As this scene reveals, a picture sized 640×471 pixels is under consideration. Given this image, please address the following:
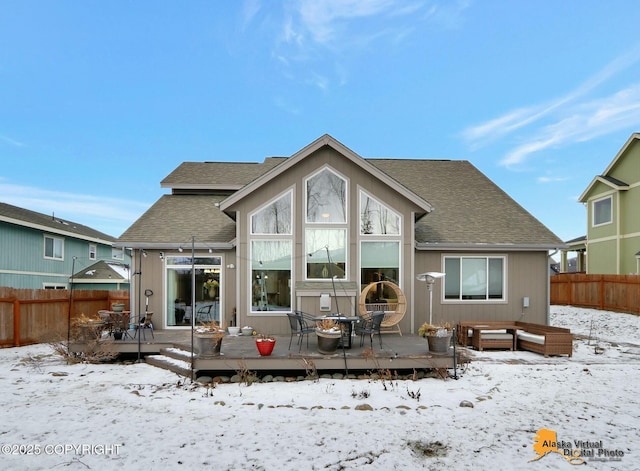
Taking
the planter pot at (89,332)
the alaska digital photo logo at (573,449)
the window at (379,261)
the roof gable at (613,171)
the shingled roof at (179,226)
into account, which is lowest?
the alaska digital photo logo at (573,449)

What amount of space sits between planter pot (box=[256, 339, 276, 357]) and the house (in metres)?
2.61

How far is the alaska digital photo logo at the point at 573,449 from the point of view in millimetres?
4348

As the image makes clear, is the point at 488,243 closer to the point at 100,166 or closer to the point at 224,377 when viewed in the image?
the point at 224,377

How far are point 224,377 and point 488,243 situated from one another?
28.0ft

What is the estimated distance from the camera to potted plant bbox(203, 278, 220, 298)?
1137cm

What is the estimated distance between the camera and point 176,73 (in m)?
19.2

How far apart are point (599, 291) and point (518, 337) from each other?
10.4 metres

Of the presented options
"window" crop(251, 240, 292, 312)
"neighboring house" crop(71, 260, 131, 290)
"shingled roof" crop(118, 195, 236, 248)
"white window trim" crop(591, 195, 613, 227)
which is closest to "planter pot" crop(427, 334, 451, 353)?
"window" crop(251, 240, 292, 312)

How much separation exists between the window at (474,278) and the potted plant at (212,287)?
7.06m

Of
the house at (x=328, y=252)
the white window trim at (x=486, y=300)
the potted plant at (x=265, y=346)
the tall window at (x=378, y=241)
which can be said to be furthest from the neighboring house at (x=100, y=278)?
the white window trim at (x=486, y=300)

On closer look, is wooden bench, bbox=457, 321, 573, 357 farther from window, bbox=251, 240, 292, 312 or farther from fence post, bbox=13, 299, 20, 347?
fence post, bbox=13, 299, 20, 347

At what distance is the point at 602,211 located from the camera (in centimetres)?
2164

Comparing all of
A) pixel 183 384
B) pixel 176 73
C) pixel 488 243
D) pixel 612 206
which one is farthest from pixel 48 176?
pixel 612 206

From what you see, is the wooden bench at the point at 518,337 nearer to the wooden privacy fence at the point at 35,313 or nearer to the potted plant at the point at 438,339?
the potted plant at the point at 438,339
